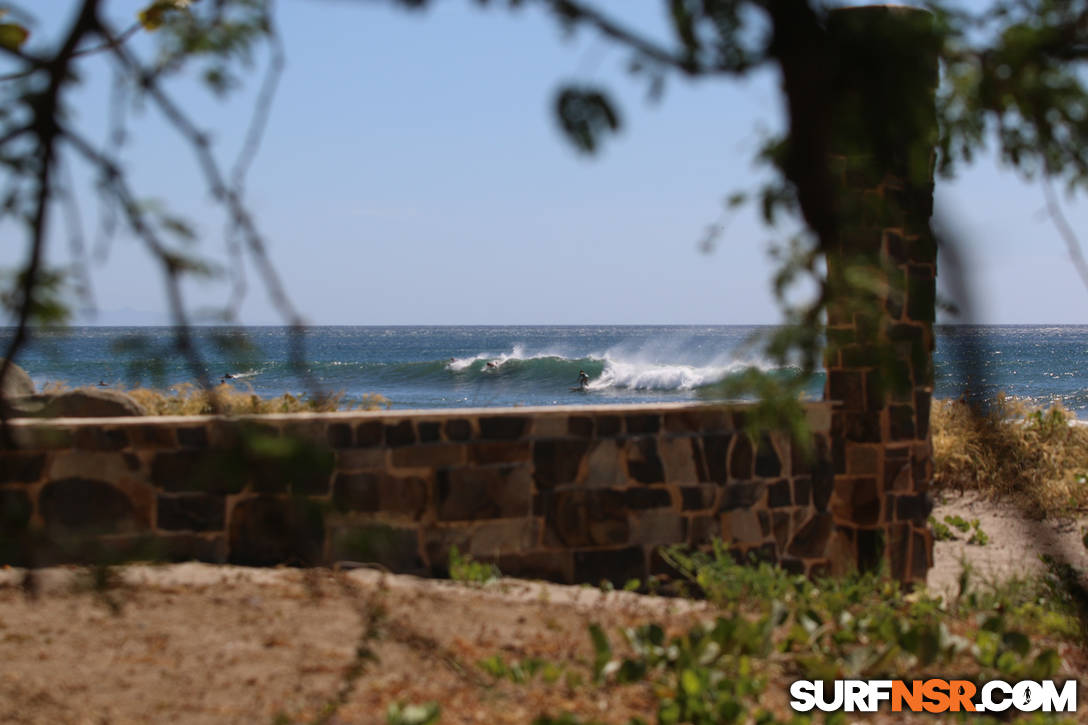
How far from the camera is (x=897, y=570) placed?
6.41 m

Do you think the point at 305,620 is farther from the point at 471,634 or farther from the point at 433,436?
the point at 433,436

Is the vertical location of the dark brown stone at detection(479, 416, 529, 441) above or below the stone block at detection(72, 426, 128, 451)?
above

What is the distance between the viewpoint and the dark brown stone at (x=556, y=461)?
5.70 m

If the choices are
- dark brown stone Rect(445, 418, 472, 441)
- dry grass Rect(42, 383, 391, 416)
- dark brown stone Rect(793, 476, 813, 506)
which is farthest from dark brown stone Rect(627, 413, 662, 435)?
dry grass Rect(42, 383, 391, 416)

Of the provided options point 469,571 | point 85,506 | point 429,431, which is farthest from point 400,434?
point 85,506

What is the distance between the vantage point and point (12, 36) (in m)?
2.39

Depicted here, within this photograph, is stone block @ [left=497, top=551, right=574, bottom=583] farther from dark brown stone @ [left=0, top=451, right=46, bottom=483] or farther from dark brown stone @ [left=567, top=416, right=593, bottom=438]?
dark brown stone @ [left=0, top=451, right=46, bottom=483]

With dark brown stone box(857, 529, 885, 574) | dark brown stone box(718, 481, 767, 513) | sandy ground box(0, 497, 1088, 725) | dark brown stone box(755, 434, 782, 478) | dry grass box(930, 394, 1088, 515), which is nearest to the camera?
sandy ground box(0, 497, 1088, 725)

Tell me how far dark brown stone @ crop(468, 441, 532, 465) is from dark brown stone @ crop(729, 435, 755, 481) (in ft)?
4.05

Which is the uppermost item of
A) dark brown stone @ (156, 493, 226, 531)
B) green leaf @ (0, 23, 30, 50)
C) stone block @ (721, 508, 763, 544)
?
green leaf @ (0, 23, 30, 50)

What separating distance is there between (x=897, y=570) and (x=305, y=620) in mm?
3760

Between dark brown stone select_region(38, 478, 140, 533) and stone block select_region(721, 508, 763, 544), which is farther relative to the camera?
stone block select_region(721, 508, 763, 544)

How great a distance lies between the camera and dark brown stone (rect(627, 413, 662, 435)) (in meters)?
5.87

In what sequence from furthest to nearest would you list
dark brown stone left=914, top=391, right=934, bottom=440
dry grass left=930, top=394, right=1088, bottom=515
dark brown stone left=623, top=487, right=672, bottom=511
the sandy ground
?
dry grass left=930, top=394, right=1088, bottom=515 < dark brown stone left=914, top=391, right=934, bottom=440 < dark brown stone left=623, top=487, right=672, bottom=511 < the sandy ground
